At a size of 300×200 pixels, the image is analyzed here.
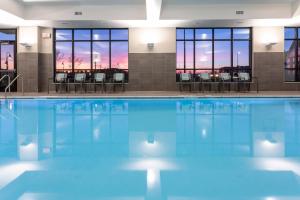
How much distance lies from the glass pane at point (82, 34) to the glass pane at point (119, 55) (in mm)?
1126

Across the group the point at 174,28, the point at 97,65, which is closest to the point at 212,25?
the point at 174,28

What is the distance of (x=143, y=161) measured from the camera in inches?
139

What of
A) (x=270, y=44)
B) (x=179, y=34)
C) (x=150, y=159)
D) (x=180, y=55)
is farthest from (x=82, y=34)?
(x=150, y=159)

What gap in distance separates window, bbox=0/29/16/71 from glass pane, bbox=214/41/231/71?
8.51 meters

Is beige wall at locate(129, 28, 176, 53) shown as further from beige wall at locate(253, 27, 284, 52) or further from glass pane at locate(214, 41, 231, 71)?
beige wall at locate(253, 27, 284, 52)

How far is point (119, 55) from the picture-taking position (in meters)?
16.0

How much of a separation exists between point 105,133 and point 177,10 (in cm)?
841

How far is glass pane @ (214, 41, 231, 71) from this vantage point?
15530mm

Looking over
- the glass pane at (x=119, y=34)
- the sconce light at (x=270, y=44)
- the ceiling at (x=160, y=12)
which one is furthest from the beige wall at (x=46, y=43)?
the sconce light at (x=270, y=44)

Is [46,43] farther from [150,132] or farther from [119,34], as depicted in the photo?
[150,132]

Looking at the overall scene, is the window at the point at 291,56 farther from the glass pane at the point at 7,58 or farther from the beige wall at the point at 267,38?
the glass pane at the point at 7,58

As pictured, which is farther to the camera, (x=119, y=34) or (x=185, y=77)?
(x=119, y=34)

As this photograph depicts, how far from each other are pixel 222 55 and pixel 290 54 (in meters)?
2.90

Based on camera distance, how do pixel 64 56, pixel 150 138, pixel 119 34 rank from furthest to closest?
pixel 64 56 < pixel 119 34 < pixel 150 138
